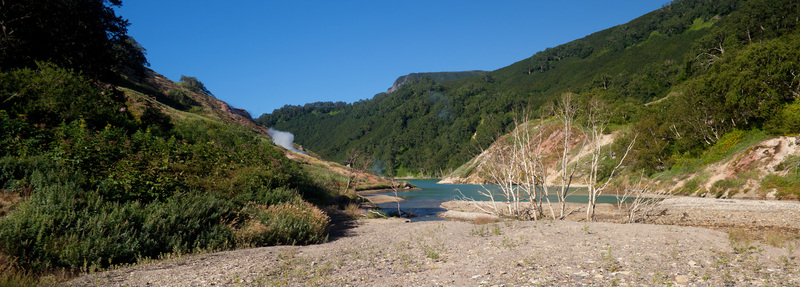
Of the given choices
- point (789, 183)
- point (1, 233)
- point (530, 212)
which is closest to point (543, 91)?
point (789, 183)

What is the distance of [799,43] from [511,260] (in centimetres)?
4502

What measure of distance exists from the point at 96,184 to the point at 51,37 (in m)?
12.0

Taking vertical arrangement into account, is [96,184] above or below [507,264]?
above

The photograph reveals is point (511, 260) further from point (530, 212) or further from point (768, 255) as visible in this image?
point (530, 212)

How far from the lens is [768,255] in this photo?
295 inches

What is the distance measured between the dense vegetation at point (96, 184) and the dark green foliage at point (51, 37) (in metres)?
0.06

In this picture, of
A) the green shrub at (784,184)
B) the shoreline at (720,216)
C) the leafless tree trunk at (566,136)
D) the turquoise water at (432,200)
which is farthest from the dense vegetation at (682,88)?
the shoreline at (720,216)

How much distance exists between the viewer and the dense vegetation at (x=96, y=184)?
7.17m

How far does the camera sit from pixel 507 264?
24.4 feet

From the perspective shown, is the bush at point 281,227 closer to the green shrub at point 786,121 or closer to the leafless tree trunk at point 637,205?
the leafless tree trunk at point 637,205

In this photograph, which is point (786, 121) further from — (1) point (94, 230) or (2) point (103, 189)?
(2) point (103, 189)

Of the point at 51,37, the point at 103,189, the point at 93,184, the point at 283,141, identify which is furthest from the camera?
the point at 283,141

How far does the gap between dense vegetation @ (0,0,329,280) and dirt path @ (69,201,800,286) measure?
105 cm

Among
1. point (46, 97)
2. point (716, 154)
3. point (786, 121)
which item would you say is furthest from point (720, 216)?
point (46, 97)
